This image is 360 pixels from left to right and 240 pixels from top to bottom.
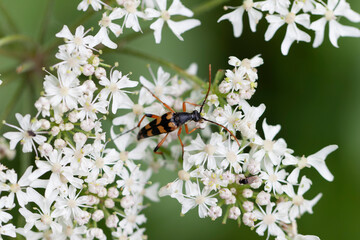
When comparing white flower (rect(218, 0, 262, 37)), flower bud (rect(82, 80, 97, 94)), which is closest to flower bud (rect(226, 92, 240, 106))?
white flower (rect(218, 0, 262, 37))

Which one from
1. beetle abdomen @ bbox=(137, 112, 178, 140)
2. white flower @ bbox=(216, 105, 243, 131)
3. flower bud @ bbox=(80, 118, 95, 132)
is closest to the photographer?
flower bud @ bbox=(80, 118, 95, 132)

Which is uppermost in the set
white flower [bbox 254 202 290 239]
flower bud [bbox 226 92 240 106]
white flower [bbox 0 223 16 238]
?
flower bud [bbox 226 92 240 106]

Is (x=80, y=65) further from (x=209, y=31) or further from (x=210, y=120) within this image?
(x=209, y=31)

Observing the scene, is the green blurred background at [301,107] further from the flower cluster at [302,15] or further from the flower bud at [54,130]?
the flower bud at [54,130]

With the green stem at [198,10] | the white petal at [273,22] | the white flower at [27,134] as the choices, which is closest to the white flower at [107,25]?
the green stem at [198,10]

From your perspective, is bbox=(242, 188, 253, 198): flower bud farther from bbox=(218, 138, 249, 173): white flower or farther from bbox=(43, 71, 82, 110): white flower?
bbox=(43, 71, 82, 110): white flower

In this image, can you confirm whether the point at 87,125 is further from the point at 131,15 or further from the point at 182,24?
the point at 182,24
